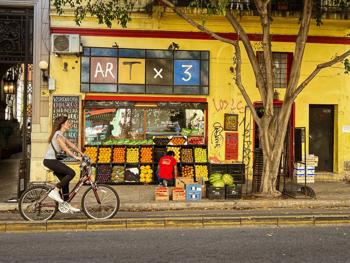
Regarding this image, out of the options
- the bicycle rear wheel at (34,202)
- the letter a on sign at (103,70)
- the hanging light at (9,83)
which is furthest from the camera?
the hanging light at (9,83)

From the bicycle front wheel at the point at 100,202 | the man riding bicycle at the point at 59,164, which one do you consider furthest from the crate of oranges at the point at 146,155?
the man riding bicycle at the point at 59,164

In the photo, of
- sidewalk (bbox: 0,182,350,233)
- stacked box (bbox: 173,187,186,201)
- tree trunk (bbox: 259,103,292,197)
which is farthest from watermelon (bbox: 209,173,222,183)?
tree trunk (bbox: 259,103,292,197)

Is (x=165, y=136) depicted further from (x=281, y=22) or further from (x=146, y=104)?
(x=281, y=22)

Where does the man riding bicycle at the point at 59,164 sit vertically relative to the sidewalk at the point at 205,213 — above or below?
above

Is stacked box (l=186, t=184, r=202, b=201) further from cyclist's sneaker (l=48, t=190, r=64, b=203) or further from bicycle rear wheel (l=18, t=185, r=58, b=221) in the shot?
bicycle rear wheel (l=18, t=185, r=58, b=221)

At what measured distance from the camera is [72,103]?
14500mm

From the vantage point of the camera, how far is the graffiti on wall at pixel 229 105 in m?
15.1

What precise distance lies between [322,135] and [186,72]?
4.90 metres

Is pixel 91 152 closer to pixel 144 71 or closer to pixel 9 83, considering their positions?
pixel 144 71

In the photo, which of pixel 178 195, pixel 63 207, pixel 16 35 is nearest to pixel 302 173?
pixel 178 195

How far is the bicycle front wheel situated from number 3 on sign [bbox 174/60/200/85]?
6444 millimetres

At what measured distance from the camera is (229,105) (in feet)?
49.6

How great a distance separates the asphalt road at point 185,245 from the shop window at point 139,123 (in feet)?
22.0

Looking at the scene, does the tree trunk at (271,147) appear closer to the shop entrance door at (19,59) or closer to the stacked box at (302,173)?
the stacked box at (302,173)
